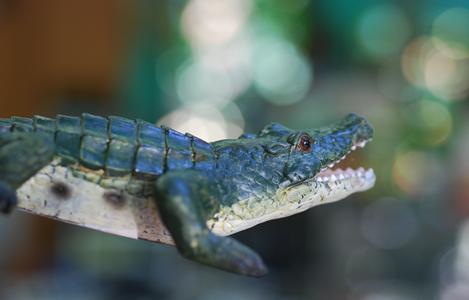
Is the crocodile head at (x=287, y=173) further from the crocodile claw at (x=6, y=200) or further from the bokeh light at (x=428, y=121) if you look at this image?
the bokeh light at (x=428, y=121)

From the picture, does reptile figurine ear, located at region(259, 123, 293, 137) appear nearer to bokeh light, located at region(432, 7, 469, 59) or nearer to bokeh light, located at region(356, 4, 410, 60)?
bokeh light, located at region(356, 4, 410, 60)

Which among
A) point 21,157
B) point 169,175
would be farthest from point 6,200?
point 169,175

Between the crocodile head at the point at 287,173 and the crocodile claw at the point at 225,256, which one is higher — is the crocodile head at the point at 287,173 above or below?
above

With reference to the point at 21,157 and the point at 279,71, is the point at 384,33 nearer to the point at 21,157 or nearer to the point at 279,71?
the point at 279,71

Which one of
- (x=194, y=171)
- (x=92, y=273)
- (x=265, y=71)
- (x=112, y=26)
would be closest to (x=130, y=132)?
(x=194, y=171)

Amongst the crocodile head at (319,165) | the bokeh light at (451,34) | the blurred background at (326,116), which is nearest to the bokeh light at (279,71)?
the blurred background at (326,116)

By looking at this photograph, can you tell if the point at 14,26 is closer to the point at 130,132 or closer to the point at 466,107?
the point at 466,107

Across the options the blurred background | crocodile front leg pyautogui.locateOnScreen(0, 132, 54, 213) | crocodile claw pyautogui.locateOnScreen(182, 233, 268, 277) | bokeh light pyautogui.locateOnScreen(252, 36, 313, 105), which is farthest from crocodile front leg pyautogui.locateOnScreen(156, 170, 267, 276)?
bokeh light pyautogui.locateOnScreen(252, 36, 313, 105)
